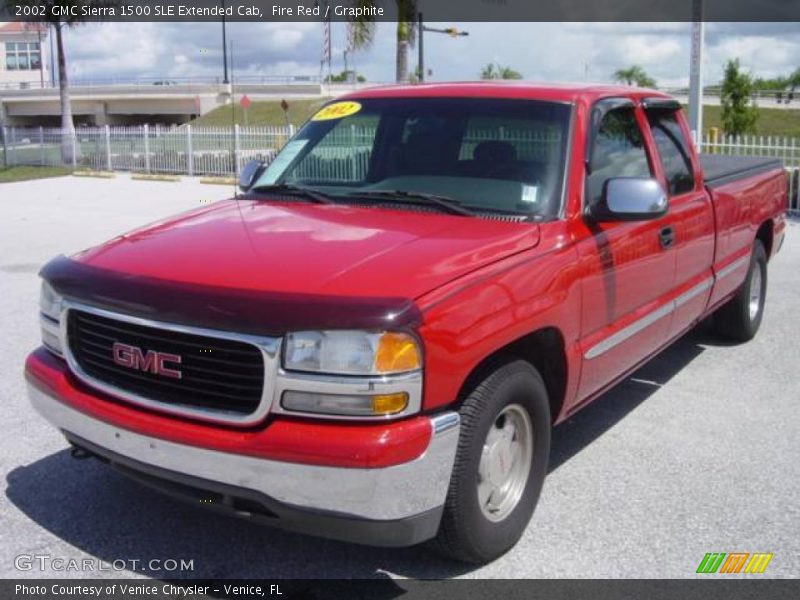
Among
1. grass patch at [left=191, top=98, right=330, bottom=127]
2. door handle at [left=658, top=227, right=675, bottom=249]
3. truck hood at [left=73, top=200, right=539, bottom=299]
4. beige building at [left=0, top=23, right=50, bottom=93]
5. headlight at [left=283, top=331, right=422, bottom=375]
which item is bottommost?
headlight at [left=283, top=331, right=422, bottom=375]

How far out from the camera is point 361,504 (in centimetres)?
283

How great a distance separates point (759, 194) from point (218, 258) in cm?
462

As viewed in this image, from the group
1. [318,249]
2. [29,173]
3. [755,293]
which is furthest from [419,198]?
[29,173]

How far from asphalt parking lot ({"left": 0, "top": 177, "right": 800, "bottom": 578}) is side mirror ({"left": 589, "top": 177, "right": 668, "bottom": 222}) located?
4.28 ft

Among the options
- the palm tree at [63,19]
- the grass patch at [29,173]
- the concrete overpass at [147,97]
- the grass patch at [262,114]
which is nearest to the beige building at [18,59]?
the concrete overpass at [147,97]

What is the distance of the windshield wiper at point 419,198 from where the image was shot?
13.0 ft

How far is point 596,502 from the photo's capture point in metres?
4.07

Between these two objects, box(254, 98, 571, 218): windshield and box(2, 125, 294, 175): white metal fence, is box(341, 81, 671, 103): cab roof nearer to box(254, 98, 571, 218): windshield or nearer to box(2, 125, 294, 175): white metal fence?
box(254, 98, 571, 218): windshield

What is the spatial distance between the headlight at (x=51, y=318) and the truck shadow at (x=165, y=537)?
2.57 ft

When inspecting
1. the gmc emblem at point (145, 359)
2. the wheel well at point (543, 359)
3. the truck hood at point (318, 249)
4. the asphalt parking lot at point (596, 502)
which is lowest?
the asphalt parking lot at point (596, 502)

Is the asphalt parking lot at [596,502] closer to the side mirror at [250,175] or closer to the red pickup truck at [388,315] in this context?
the red pickup truck at [388,315]

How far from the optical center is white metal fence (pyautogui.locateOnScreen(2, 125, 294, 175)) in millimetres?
23688

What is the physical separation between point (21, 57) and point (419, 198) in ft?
349

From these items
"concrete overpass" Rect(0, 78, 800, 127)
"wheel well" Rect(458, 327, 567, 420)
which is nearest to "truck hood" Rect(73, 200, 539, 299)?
"wheel well" Rect(458, 327, 567, 420)
